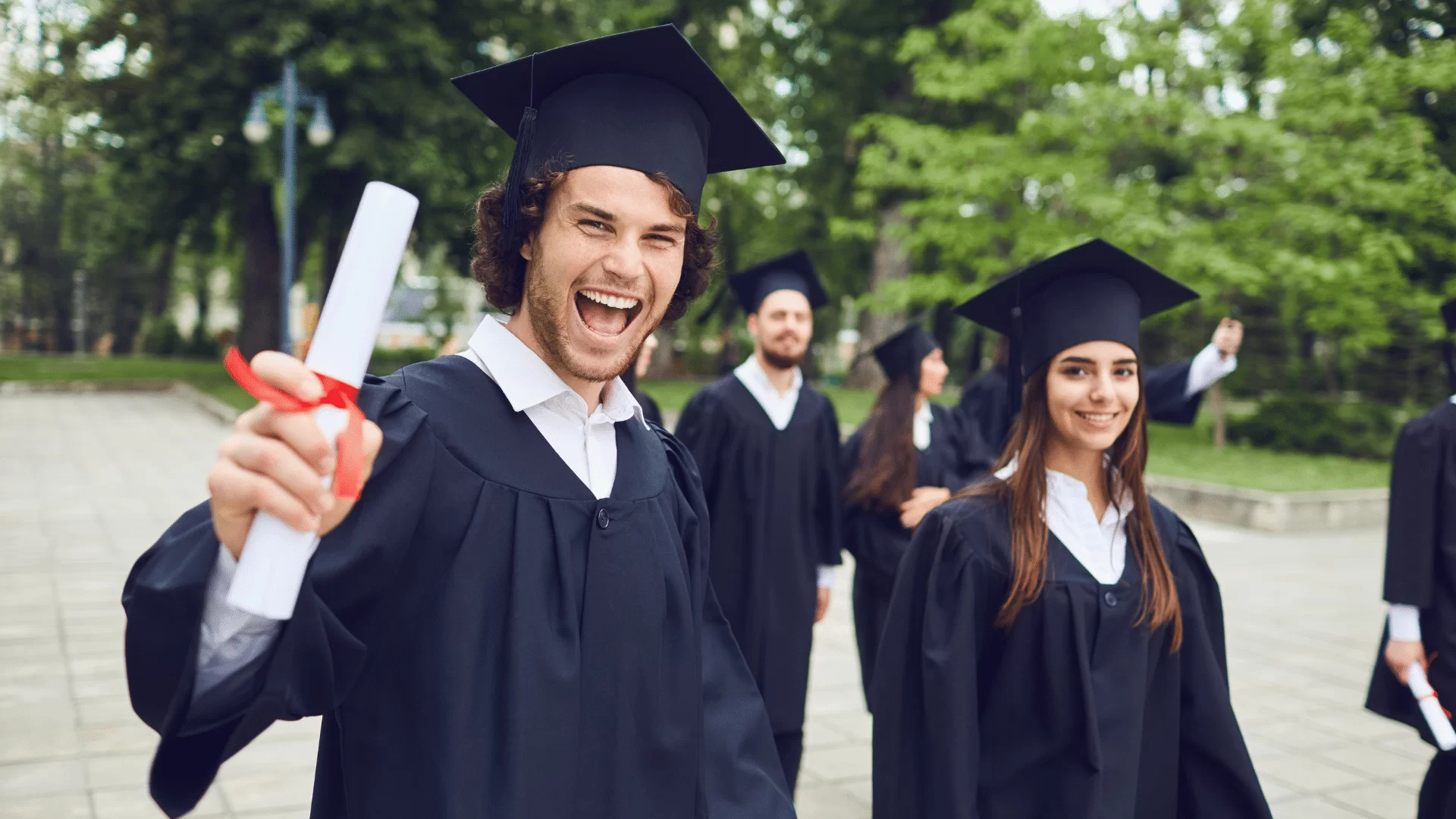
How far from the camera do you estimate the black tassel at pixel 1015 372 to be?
3.15m

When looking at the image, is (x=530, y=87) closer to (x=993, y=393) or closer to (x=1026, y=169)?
(x=993, y=393)

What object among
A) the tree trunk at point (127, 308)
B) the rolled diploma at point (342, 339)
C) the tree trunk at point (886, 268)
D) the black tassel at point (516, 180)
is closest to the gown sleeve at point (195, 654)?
the rolled diploma at point (342, 339)

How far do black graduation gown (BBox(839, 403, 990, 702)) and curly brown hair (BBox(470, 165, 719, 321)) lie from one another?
2.93 meters

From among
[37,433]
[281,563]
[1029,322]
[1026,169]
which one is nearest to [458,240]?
[37,433]

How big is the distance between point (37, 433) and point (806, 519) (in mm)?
15568

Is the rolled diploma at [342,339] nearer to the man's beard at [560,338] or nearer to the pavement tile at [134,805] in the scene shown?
the man's beard at [560,338]

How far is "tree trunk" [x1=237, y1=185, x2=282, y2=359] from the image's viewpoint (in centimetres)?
2391

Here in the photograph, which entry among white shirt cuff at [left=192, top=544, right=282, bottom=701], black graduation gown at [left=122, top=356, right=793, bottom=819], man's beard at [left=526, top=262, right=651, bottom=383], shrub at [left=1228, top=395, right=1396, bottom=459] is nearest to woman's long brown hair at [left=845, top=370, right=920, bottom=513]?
black graduation gown at [left=122, top=356, right=793, bottom=819]

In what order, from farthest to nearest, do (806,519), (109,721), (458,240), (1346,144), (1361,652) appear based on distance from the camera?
(458,240) < (1346,144) < (1361,652) < (806,519) < (109,721)

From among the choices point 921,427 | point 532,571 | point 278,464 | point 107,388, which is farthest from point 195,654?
point 107,388

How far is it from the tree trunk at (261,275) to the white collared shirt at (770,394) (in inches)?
812

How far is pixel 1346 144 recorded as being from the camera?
14.7m

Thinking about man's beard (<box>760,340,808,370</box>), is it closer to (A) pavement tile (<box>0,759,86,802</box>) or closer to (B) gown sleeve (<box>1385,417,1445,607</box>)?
(B) gown sleeve (<box>1385,417,1445,607</box>)

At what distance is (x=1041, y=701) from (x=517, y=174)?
1.78m
